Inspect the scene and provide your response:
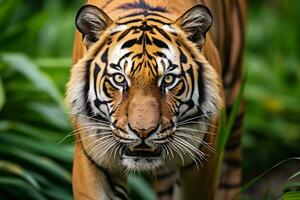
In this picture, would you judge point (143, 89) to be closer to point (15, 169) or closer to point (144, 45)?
point (144, 45)

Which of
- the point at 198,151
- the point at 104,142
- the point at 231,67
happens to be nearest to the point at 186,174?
the point at 198,151

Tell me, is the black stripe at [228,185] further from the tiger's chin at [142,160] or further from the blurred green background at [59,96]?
the tiger's chin at [142,160]

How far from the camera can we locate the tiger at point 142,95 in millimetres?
3664

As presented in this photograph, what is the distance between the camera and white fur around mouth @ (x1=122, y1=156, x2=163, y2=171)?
148 inches

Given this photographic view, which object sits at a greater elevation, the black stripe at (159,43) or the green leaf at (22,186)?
the black stripe at (159,43)

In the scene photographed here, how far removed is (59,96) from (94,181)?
158cm

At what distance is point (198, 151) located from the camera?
13.0 ft

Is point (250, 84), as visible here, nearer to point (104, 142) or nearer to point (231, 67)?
point (231, 67)

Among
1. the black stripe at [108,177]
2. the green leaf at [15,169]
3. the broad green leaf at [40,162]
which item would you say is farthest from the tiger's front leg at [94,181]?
the broad green leaf at [40,162]

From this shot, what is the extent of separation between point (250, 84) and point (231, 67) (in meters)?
2.81

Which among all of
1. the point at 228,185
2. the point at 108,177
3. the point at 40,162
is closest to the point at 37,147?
the point at 40,162

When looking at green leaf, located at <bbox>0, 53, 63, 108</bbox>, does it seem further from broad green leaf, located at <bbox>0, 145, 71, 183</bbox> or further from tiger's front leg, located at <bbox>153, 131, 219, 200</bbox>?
tiger's front leg, located at <bbox>153, 131, 219, 200</bbox>

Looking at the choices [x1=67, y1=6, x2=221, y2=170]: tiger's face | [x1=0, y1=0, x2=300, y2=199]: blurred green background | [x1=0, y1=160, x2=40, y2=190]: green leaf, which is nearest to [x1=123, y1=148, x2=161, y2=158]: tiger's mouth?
[x1=67, y1=6, x2=221, y2=170]: tiger's face

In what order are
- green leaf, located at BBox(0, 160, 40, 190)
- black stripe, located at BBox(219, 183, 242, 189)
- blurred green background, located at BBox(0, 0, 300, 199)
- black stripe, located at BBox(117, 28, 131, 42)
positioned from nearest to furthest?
black stripe, located at BBox(117, 28, 131, 42) < green leaf, located at BBox(0, 160, 40, 190) < black stripe, located at BBox(219, 183, 242, 189) < blurred green background, located at BBox(0, 0, 300, 199)
